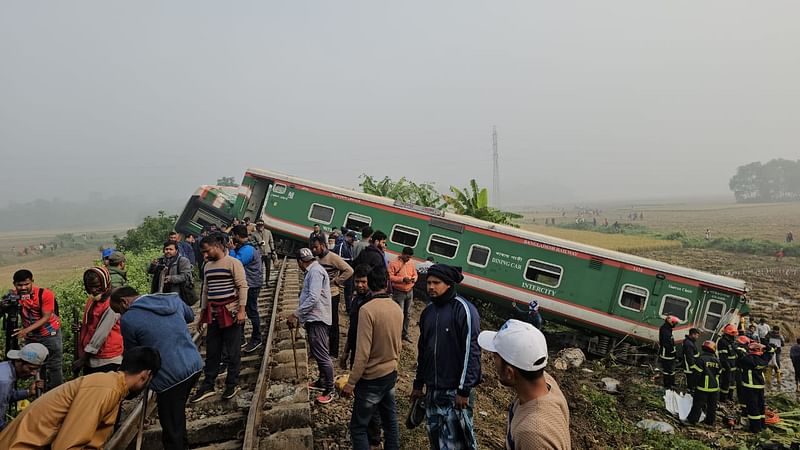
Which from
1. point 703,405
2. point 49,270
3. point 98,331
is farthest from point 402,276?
point 49,270

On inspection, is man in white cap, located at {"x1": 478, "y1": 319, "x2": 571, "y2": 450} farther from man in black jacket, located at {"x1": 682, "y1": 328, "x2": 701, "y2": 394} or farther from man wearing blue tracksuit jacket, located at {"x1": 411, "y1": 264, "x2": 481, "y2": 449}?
man in black jacket, located at {"x1": 682, "y1": 328, "x2": 701, "y2": 394}

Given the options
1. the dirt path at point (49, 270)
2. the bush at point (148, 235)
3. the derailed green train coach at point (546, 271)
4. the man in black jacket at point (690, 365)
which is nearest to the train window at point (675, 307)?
the derailed green train coach at point (546, 271)

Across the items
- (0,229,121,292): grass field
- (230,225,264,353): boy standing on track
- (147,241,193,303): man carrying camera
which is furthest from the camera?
(0,229,121,292): grass field

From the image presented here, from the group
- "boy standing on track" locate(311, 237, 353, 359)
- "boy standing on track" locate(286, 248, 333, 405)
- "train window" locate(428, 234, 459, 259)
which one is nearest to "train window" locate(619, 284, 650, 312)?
"train window" locate(428, 234, 459, 259)

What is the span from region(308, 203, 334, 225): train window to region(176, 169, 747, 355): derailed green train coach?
3cm

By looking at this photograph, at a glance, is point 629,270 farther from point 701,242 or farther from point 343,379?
point 701,242

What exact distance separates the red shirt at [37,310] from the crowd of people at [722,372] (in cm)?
1005

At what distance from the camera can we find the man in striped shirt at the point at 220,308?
463 centimetres

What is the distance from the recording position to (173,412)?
345cm

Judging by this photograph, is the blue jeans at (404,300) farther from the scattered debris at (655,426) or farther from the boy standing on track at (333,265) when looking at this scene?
the scattered debris at (655,426)

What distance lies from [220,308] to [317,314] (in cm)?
105

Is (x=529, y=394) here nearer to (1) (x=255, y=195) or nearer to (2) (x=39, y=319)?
(2) (x=39, y=319)

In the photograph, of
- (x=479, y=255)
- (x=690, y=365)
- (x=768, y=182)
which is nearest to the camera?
(x=690, y=365)

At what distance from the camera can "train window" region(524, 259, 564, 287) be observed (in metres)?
10.9
